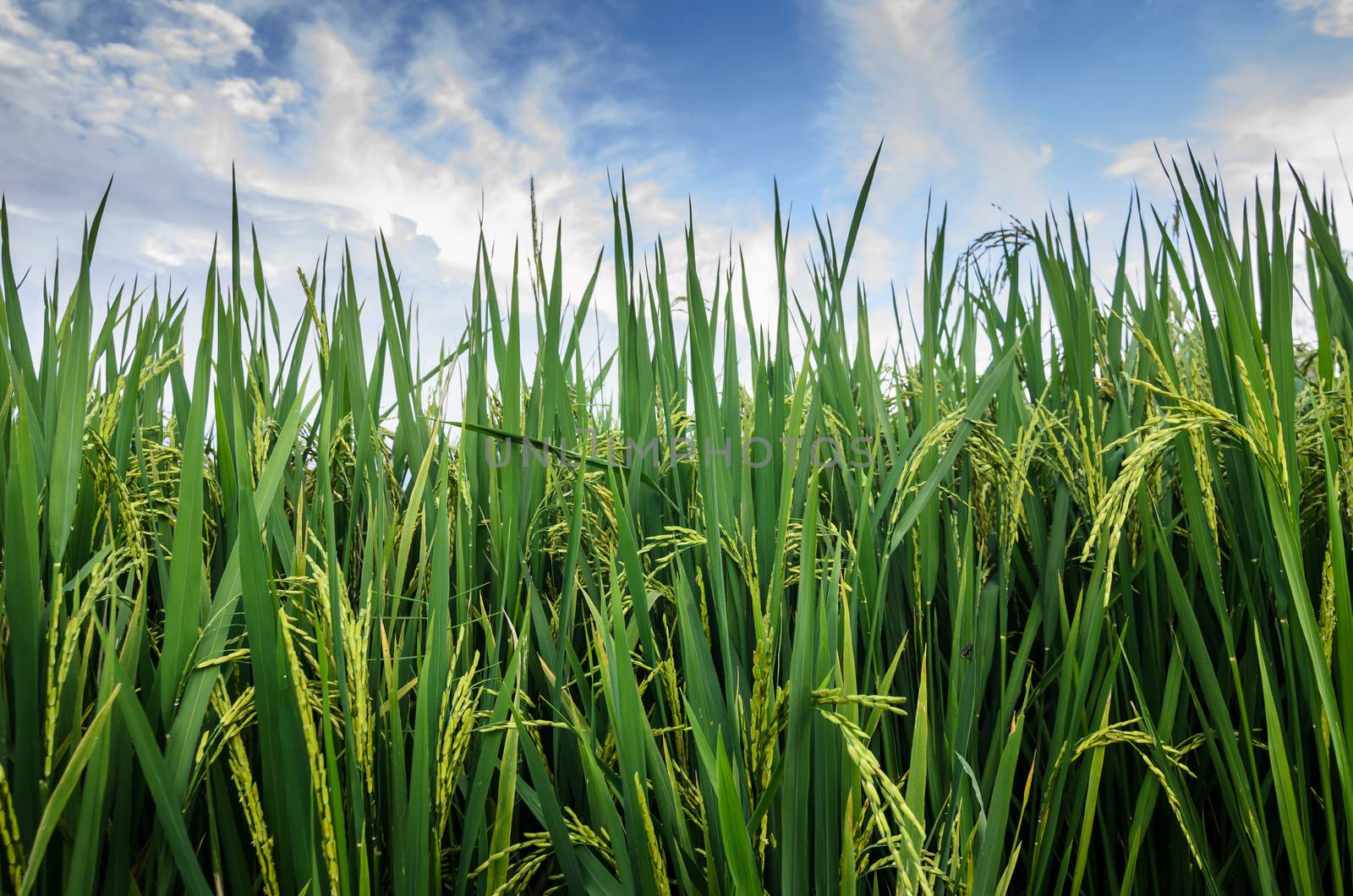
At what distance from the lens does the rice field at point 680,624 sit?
926 mm

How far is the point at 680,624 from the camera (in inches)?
41.9

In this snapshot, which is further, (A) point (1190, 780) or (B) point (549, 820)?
(A) point (1190, 780)

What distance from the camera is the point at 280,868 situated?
961 mm

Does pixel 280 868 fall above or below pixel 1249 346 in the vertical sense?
below

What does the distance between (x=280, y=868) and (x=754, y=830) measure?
62 centimetres

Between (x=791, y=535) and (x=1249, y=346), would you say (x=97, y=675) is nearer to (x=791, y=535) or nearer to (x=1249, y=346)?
(x=791, y=535)

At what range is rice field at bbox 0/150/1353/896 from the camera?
93cm

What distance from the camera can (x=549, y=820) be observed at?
1.02m

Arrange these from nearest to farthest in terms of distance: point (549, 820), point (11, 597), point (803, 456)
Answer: point (11, 597) → point (549, 820) → point (803, 456)

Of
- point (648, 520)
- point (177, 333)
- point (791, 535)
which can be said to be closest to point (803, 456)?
point (791, 535)

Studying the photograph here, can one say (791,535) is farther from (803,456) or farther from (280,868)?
(280,868)

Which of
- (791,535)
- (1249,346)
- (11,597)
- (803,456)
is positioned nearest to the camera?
(11,597)

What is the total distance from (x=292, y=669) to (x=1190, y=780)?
1550 millimetres

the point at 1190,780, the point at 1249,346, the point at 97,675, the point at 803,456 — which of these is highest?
the point at 1249,346
